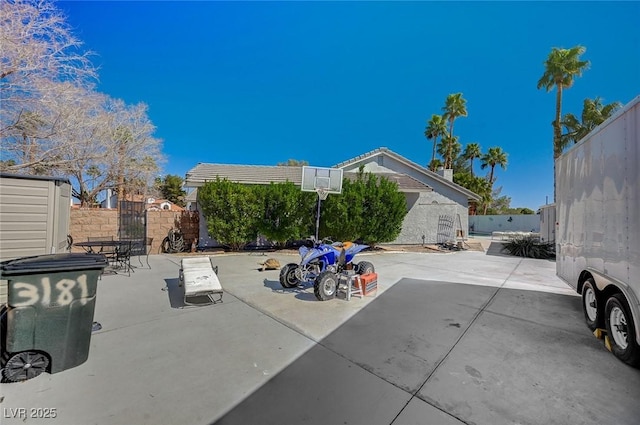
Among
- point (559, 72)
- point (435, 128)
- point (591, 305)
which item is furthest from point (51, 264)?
point (435, 128)

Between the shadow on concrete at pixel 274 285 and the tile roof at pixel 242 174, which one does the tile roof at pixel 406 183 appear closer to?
the tile roof at pixel 242 174

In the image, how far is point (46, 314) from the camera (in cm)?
260

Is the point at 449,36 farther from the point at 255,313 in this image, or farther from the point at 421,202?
the point at 255,313

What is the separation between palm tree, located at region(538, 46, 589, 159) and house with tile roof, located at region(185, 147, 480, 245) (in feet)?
28.6

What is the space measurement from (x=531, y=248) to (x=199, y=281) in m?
13.6

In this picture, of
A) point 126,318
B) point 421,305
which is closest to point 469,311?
point 421,305

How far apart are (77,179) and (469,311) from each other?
853 inches

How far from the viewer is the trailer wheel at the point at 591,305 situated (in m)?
3.62

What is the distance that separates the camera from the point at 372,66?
17.0m

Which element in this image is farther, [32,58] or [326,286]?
[32,58]

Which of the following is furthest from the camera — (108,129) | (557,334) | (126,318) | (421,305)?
(108,129)

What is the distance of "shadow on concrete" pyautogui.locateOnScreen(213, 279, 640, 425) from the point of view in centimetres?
218

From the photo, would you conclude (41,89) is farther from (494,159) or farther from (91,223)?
(494,159)

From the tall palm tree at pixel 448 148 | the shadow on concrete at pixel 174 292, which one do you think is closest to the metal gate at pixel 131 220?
the shadow on concrete at pixel 174 292
